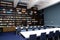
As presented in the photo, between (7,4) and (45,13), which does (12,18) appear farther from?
(45,13)

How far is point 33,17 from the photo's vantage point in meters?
14.3

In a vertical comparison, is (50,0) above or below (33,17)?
above

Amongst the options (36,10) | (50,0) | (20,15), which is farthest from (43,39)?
(36,10)

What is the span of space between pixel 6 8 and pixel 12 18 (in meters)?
1.29

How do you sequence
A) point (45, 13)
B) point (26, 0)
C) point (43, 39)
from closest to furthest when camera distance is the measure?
point (43, 39) → point (26, 0) → point (45, 13)

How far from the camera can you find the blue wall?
1112 centimetres

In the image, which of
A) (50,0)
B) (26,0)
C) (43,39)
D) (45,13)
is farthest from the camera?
(45,13)

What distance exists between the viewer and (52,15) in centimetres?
1219

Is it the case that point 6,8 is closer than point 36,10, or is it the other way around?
point 6,8

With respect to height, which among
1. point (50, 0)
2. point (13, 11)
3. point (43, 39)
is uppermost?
point (50, 0)

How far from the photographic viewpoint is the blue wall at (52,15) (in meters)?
11.1

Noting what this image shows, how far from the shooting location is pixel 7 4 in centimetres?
1317

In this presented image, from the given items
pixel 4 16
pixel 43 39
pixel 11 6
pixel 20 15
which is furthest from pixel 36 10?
pixel 43 39

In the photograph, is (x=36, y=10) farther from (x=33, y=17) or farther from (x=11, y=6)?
(x=11, y=6)
